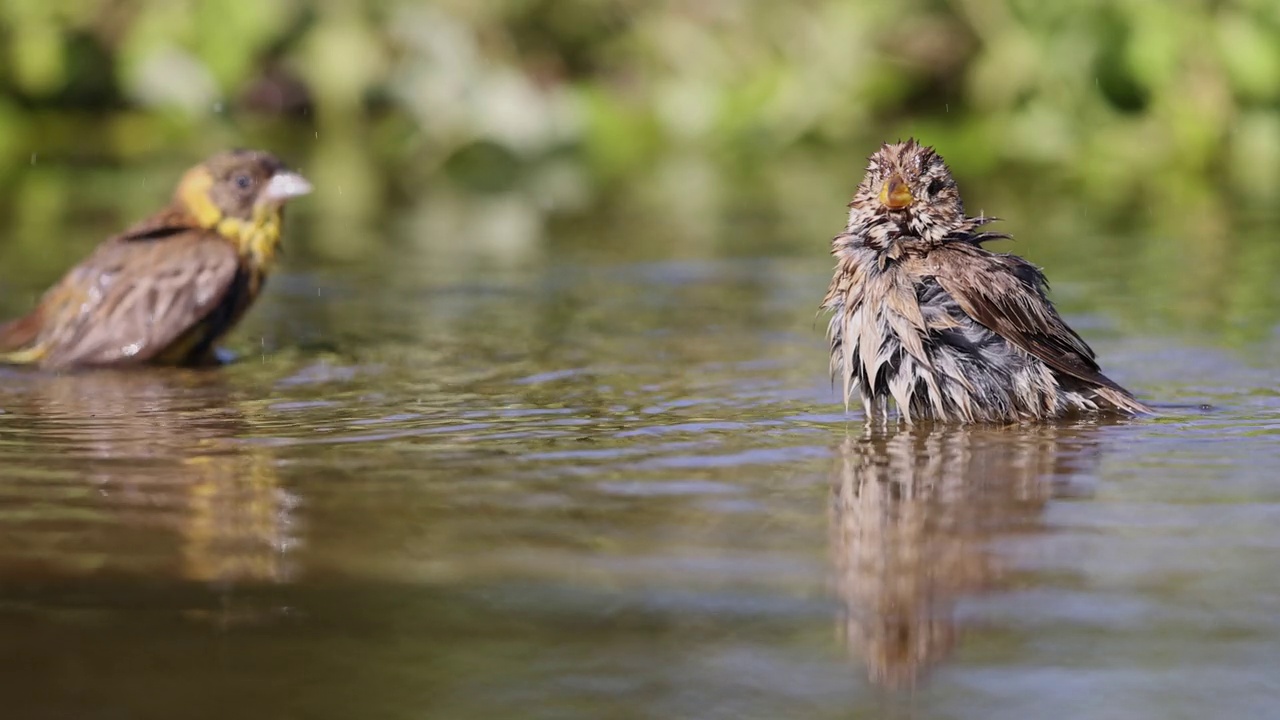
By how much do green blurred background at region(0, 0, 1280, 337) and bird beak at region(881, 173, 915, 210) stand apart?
407 cm

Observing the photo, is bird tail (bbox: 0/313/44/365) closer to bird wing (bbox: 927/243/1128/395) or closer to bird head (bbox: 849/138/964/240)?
bird head (bbox: 849/138/964/240)

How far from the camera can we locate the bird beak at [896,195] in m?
5.59

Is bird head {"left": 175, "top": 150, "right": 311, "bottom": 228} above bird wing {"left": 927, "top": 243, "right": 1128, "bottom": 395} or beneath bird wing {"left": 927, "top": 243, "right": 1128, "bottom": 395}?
above

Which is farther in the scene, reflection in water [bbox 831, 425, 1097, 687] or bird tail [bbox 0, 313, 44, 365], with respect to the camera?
bird tail [bbox 0, 313, 44, 365]

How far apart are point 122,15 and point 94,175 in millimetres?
2685

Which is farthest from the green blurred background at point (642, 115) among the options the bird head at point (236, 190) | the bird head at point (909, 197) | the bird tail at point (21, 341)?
the bird head at point (909, 197)

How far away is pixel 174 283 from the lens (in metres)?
7.26

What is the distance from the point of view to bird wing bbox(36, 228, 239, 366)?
23.4 feet

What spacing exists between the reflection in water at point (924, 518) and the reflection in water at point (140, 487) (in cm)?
119

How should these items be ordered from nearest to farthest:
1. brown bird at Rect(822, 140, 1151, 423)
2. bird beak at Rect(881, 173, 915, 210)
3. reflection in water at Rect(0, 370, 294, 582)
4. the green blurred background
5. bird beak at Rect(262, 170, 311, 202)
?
1. reflection in water at Rect(0, 370, 294, 582)
2. brown bird at Rect(822, 140, 1151, 423)
3. bird beak at Rect(881, 173, 915, 210)
4. bird beak at Rect(262, 170, 311, 202)
5. the green blurred background

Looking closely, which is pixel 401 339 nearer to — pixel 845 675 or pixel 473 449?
pixel 473 449

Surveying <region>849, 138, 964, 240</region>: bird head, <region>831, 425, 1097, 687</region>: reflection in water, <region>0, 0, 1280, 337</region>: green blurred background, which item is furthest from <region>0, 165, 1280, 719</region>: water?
<region>0, 0, 1280, 337</region>: green blurred background

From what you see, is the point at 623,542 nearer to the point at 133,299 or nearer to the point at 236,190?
the point at 133,299

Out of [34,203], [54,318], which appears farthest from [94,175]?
[54,318]
